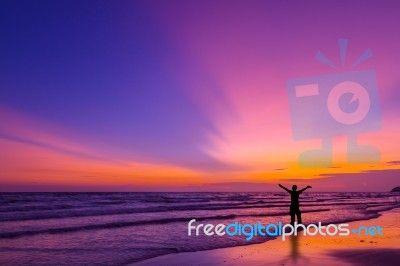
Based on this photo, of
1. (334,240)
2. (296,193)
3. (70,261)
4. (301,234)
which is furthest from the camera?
(296,193)

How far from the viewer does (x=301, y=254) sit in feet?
36.5

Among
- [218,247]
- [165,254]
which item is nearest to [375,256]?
[218,247]

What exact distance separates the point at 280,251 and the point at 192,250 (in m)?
3.30

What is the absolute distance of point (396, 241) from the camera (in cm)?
1373

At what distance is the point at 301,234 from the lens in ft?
53.6

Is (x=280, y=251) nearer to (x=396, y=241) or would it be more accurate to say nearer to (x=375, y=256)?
(x=375, y=256)

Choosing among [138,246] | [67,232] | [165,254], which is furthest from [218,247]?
[67,232]

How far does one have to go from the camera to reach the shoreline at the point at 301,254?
10195 millimetres

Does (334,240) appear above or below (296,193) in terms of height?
below

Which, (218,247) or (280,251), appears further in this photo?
(218,247)

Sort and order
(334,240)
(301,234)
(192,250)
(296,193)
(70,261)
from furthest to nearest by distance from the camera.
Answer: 1. (296,193)
2. (301,234)
3. (334,240)
4. (192,250)
5. (70,261)

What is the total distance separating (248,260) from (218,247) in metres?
3.28

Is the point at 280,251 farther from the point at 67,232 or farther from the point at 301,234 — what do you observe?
the point at 67,232

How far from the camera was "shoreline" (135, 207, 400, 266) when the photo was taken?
33.4ft
